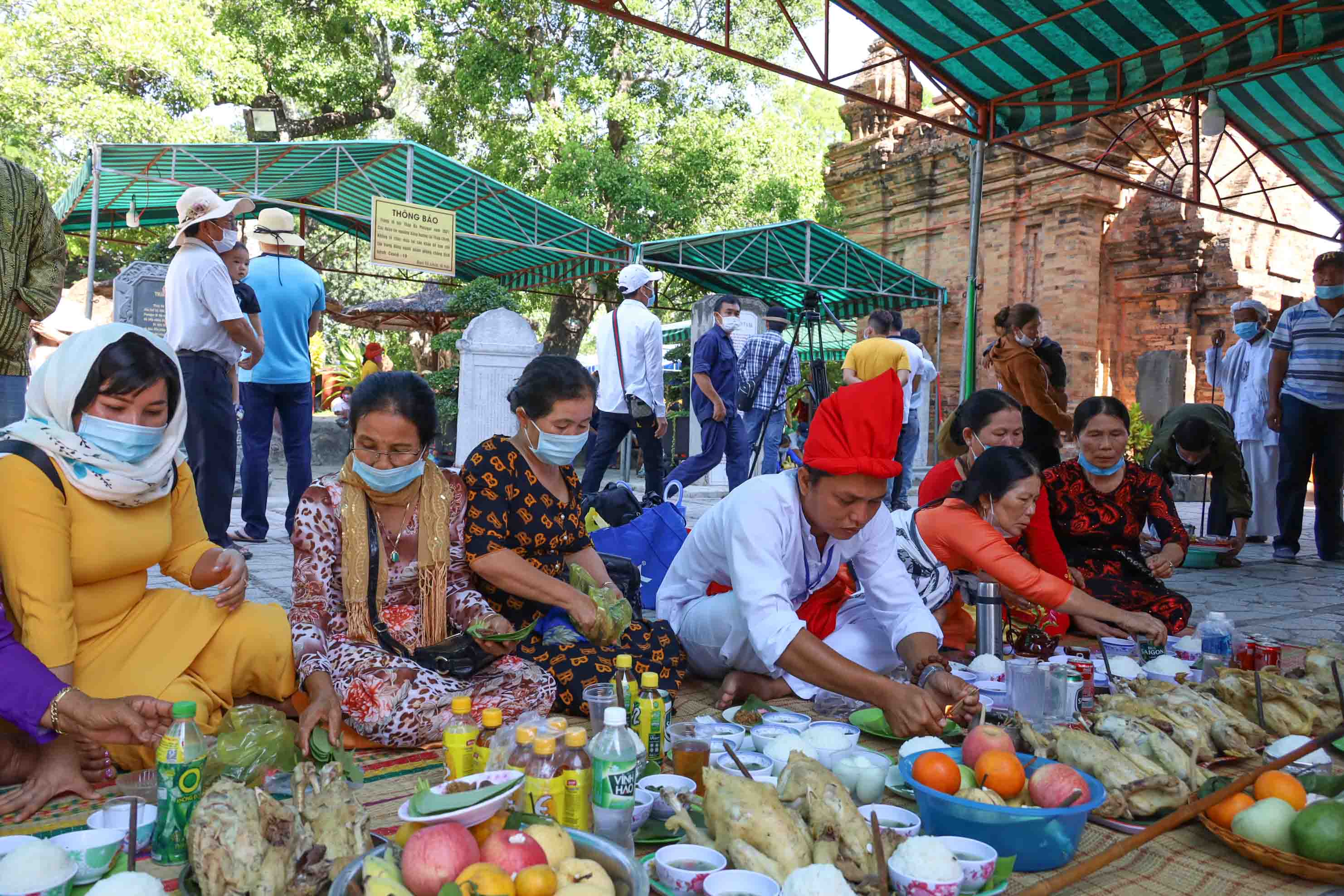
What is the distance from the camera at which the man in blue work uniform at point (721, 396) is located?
7230mm

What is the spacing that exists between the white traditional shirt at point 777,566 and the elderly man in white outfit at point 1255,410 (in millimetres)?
5953

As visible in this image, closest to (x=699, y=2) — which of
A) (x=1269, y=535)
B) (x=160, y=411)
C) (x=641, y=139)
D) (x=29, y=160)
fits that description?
(x=641, y=139)

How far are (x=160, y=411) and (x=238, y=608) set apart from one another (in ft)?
2.03

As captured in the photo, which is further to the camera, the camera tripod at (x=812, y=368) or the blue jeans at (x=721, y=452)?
the camera tripod at (x=812, y=368)

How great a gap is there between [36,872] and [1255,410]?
8.52m

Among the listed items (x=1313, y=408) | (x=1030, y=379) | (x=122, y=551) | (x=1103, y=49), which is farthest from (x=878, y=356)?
(x=122, y=551)

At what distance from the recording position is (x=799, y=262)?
14.9 metres

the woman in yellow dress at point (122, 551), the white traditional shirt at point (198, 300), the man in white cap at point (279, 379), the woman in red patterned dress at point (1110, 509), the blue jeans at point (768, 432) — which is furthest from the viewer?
the blue jeans at point (768, 432)

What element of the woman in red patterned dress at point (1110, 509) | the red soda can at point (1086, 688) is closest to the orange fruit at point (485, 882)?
the red soda can at point (1086, 688)

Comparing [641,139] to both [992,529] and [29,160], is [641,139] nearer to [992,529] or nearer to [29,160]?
[29,160]

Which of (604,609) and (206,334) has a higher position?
(206,334)

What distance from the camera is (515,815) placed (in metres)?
1.69

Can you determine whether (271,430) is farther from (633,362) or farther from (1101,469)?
(1101,469)

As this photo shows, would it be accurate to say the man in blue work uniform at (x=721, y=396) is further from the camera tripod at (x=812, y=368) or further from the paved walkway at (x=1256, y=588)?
the paved walkway at (x=1256, y=588)
